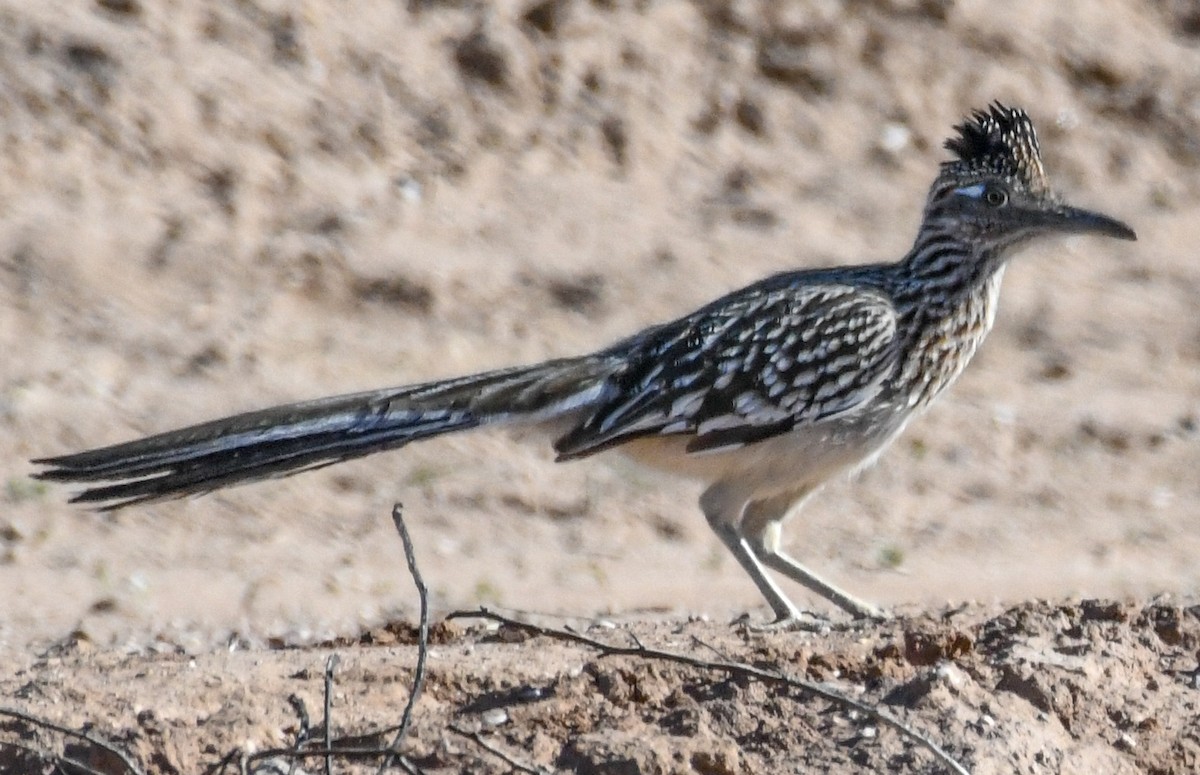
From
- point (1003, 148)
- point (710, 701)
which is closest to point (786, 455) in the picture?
point (1003, 148)

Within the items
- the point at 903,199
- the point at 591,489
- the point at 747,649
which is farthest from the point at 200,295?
the point at 747,649

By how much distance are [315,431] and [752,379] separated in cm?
142

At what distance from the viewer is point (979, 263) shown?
7.15 metres

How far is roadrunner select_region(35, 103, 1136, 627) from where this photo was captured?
6.70 metres

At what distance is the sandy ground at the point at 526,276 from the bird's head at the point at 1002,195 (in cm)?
134

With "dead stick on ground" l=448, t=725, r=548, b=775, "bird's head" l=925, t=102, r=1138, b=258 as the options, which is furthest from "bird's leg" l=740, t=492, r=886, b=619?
"dead stick on ground" l=448, t=725, r=548, b=775

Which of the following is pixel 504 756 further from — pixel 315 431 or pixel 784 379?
pixel 784 379

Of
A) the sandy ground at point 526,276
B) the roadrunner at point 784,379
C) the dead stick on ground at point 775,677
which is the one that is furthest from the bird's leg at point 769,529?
the dead stick on ground at point 775,677

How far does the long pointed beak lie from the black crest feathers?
0.35 ft

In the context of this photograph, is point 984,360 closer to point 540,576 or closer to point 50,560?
point 540,576

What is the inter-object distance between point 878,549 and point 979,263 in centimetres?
192

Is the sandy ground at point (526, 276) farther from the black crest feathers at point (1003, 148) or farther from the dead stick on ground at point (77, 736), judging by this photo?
the black crest feathers at point (1003, 148)

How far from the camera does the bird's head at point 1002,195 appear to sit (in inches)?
278

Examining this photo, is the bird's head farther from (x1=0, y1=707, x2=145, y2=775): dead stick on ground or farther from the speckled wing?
(x1=0, y1=707, x2=145, y2=775): dead stick on ground
